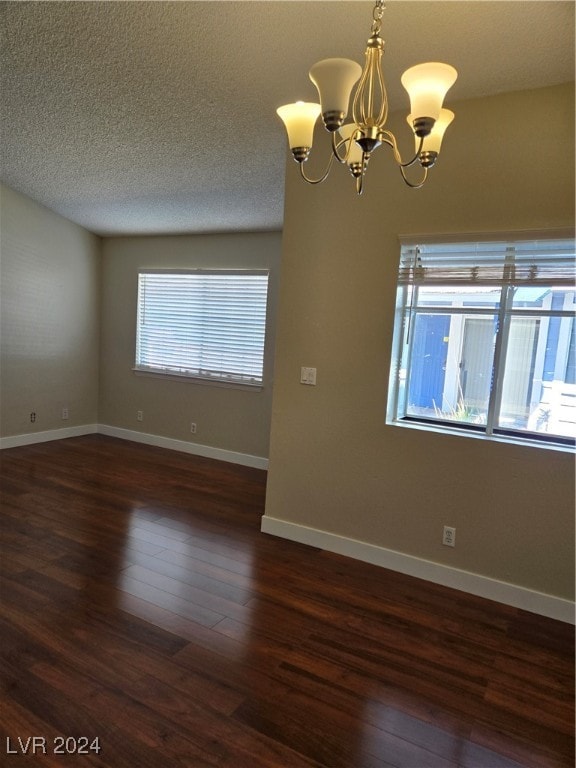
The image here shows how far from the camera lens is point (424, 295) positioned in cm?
288

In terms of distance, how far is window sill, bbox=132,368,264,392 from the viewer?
5.04 metres

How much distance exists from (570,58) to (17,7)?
2.70 m

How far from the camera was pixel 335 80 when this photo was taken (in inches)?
55.8

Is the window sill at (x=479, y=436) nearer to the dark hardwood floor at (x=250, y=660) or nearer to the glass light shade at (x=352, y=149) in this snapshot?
the dark hardwood floor at (x=250, y=660)

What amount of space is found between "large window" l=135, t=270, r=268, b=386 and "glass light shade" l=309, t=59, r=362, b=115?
136 inches

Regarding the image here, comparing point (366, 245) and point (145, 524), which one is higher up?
point (366, 245)

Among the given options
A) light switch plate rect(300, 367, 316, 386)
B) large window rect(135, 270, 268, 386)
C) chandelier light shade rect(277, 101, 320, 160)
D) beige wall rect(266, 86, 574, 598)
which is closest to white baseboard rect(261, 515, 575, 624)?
beige wall rect(266, 86, 574, 598)

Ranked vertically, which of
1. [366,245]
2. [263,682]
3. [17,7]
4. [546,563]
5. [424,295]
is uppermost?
[17,7]

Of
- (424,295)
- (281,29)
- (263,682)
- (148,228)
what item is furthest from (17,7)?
(263,682)

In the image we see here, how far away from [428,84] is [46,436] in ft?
17.9

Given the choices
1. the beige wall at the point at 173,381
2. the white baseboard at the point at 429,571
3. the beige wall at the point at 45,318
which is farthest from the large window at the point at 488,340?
the beige wall at the point at 45,318

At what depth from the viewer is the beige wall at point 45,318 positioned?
485 centimetres

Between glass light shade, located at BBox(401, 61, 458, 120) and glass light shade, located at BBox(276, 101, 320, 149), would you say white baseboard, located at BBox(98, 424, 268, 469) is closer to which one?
glass light shade, located at BBox(276, 101, 320, 149)

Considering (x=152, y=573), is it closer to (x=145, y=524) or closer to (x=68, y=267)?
(x=145, y=524)
